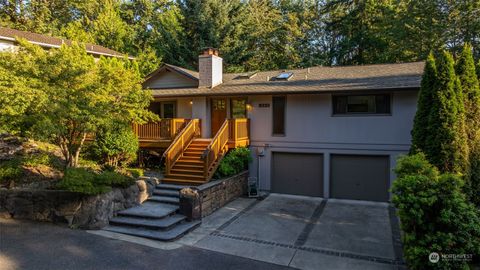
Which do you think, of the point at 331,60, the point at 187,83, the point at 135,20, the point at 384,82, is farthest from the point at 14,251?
the point at 135,20

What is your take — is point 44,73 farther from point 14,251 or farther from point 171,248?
point 171,248

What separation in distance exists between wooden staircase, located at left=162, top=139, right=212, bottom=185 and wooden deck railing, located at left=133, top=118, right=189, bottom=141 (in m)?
1.14

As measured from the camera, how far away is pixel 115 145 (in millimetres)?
12008

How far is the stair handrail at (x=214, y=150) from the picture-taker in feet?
36.1

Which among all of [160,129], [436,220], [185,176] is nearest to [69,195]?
[185,176]

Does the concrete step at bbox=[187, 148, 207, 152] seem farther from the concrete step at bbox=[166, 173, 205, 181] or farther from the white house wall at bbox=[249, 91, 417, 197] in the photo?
the white house wall at bbox=[249, 91, 417, 197]

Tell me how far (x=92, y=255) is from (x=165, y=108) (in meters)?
9.44

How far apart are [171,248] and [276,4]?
30.0 metres

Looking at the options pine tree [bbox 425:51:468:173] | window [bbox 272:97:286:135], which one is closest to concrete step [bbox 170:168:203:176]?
window [bbox 272:97:286:135]

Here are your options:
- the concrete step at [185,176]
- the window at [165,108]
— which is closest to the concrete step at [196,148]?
the concrete step at [185,176]

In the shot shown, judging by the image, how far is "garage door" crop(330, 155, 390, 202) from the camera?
38.4 ft

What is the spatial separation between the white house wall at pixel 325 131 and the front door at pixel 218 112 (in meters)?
1.48

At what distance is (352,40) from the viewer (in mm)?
25547
